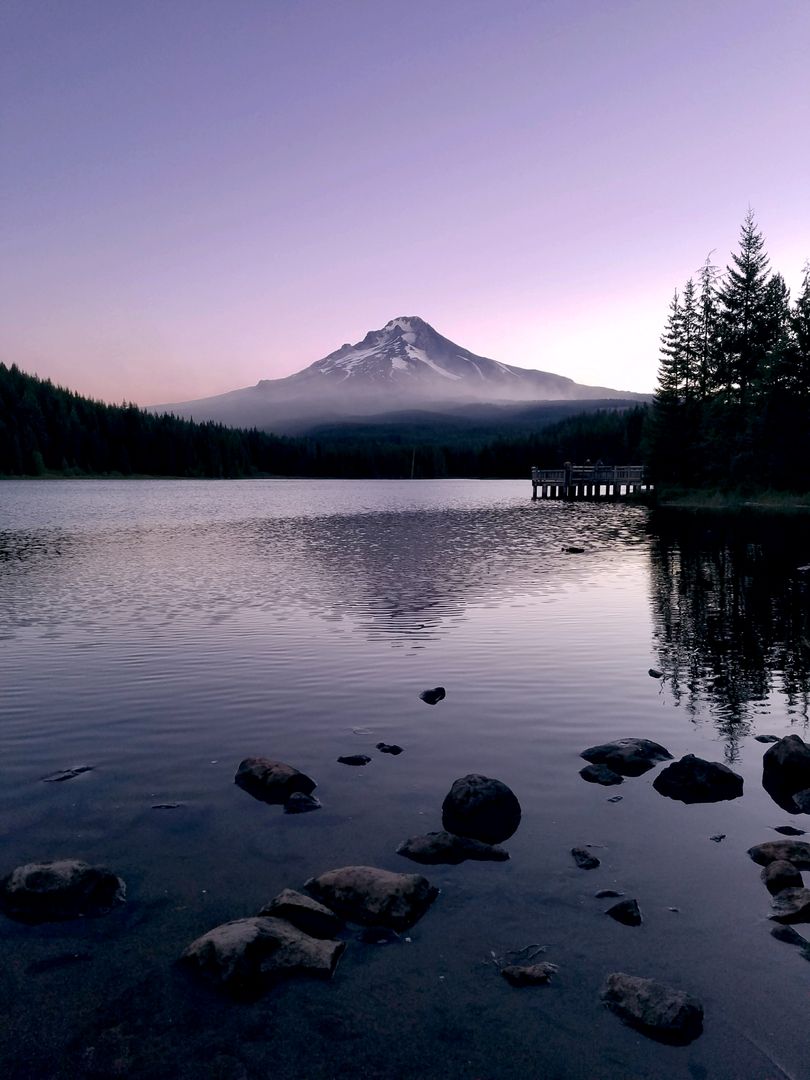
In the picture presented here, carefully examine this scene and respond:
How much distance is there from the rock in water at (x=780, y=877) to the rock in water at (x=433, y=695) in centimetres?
767

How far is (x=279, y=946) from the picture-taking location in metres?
7.07

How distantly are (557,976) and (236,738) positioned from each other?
302 inches

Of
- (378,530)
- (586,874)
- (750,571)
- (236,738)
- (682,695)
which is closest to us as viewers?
(586,874)

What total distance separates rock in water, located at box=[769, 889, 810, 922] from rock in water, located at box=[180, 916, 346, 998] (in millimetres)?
4520

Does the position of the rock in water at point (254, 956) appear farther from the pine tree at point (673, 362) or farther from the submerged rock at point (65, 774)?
the pine tree at point (673, 362)

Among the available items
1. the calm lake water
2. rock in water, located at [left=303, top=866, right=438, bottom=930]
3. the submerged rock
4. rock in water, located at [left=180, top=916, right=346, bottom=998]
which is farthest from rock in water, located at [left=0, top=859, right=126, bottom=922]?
the submerged rock

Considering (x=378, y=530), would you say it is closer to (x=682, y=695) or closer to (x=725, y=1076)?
(x=682, y=695)

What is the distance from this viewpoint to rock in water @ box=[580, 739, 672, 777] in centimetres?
1174

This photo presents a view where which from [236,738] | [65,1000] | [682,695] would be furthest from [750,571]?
[65,1000]

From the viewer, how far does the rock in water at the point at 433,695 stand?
15.3 metres

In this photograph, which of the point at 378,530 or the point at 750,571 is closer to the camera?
the point at 750,571

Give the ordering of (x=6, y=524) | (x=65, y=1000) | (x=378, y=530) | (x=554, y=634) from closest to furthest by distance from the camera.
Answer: (x=65, y=1000), (x=554, y=634), (x=378, y=530), (x=6, y=524)

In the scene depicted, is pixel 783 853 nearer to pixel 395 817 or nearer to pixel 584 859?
pixel 584 859

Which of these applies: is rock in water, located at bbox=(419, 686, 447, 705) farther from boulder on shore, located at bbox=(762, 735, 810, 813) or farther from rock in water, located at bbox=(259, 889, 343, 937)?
rock in water, located at bbox=(259, 889, 343, 937)
